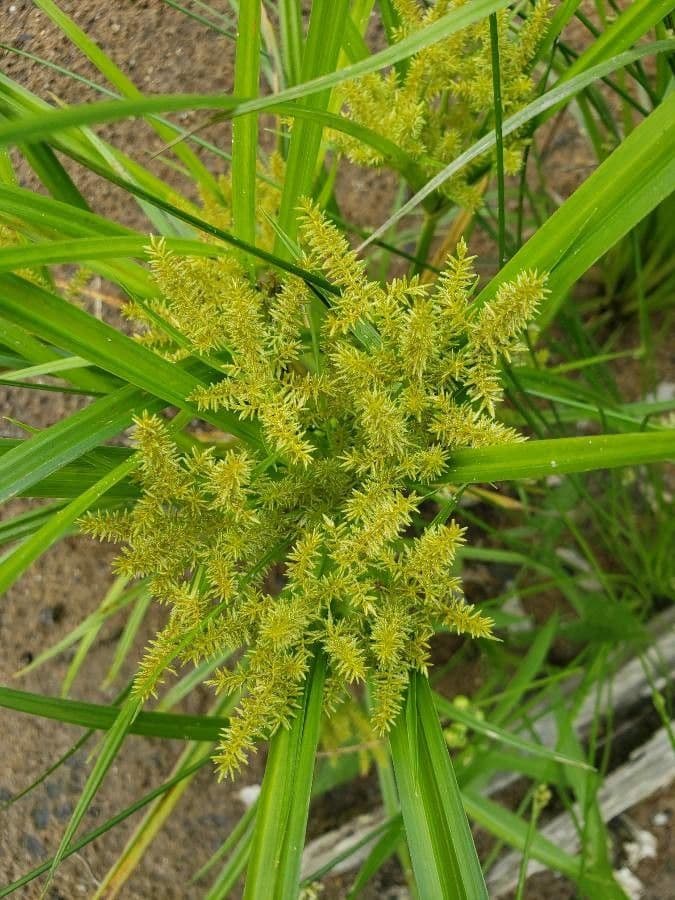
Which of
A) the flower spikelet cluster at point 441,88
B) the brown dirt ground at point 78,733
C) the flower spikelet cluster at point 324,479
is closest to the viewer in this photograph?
the flower spikelet cluster at point 324,479

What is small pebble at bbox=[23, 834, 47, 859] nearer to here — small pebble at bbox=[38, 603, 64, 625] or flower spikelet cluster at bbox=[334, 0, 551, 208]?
small pebble at bbox=[38, 603, 64, 625]

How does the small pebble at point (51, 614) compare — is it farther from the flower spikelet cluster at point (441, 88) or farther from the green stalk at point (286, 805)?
the flower spikelet cluster at point (441, 88)

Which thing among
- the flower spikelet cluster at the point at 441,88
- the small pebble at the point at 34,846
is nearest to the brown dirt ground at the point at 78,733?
the small pebble at the point at 34,846

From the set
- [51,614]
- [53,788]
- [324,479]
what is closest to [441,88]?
[324,479]

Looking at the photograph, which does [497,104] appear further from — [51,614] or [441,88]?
[51,614]

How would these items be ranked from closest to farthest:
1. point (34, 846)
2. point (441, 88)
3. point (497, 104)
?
point (497, 104)
point (441, 88)
point (34, 846)
